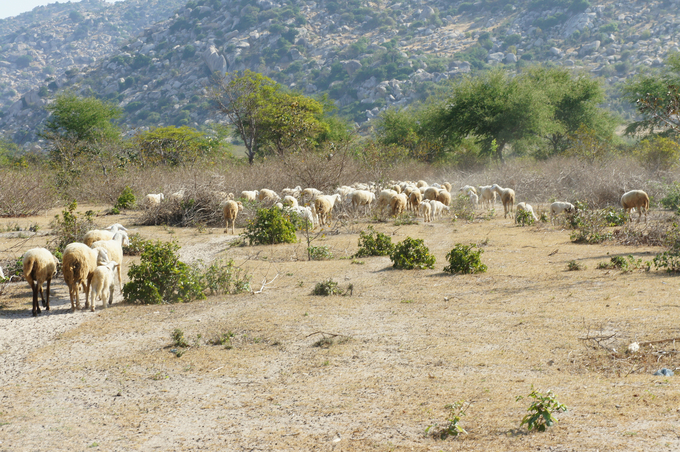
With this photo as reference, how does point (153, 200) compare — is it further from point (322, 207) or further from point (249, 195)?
point (322, 207)

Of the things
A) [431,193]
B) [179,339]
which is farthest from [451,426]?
[431,193]

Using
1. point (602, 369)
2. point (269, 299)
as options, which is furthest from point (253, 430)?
point (269, 299)

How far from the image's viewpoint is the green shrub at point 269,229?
13.9 metres

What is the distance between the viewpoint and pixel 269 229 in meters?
13.9

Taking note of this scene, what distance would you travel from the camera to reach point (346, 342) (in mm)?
6469

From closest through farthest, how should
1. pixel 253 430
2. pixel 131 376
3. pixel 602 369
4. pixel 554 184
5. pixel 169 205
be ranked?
pixel 253 430 < pixel 602 369 < pixel 131 376 < pixel 169 205 < pixel 554 184

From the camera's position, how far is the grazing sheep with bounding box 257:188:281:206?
60.0 ft

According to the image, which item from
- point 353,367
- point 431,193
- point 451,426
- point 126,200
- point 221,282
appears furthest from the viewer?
point 431,193

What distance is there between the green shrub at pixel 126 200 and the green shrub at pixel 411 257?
13344mm

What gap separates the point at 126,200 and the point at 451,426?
63.1ft

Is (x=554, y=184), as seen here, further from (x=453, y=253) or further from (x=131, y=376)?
(x=131, y=376)

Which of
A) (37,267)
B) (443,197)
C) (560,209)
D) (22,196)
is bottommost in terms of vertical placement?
(560,209)

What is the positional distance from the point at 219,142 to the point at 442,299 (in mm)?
35828

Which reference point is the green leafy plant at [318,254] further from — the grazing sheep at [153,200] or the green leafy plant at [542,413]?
the green leafy plant at [542,413]
